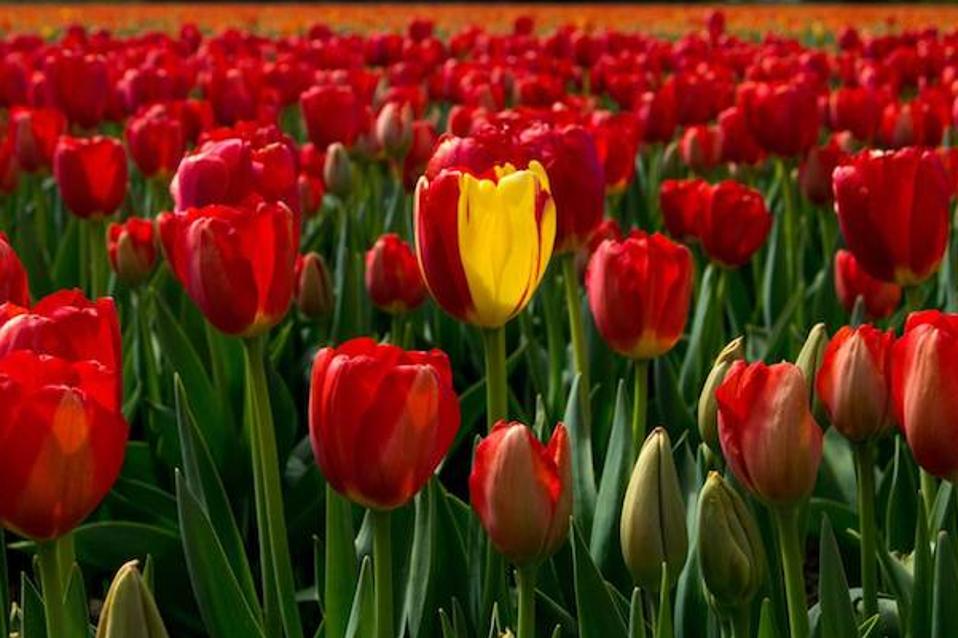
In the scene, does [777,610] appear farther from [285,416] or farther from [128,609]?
[285,416]

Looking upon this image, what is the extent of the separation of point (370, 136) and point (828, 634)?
261cm

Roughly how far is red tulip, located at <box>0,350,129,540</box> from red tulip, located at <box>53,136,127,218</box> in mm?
1685

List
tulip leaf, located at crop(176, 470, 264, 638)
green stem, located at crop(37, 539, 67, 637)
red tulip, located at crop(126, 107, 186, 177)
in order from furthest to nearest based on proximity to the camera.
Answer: red tulip, located at crop(126, 107, 186, 177) → tulip leaf, located at crop(176, 470, 264, 638) → green stem, located at crop(37, 539, 67, 637)

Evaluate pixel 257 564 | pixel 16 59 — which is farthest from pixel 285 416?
pixel 16 59

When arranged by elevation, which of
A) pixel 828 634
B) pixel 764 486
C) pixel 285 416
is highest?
pixel 764 486

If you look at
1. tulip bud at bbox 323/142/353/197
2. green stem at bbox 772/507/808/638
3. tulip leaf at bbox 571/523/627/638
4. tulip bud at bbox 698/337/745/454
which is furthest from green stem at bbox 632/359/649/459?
tulip bud at bbox 323/142/353/197

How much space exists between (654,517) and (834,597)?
20cm

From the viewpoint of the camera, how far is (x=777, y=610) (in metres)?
1.72

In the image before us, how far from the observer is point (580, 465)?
2.03 meters

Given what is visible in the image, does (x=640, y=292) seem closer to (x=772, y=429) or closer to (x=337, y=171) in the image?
(x=772, y=429)

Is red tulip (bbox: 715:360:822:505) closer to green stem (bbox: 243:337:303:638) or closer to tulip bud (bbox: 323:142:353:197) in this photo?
green stem (bbox: 243:337:303:638)

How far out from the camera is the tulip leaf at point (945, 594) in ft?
4.92

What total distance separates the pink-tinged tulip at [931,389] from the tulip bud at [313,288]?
1.47 metres

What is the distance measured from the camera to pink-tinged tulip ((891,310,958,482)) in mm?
1315
